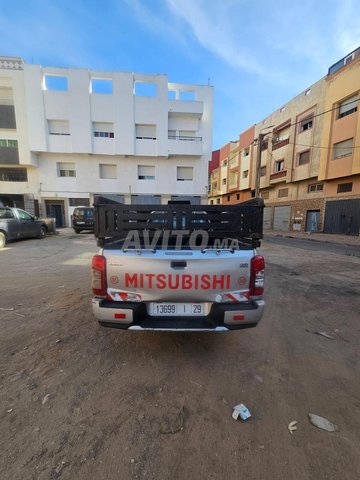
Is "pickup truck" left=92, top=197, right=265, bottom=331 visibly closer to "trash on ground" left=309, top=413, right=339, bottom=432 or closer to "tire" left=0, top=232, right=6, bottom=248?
"trash on ground" left=309, top=413, right=339, bottom=432

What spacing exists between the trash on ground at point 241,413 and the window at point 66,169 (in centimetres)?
2417

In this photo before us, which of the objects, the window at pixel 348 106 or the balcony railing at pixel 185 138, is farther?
the balcony railing at pixel 185 138

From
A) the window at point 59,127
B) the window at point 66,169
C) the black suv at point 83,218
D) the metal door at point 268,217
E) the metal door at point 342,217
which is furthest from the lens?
the metal door at point 268,217

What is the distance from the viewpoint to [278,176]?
2431cm

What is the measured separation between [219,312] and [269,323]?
1.69 meters

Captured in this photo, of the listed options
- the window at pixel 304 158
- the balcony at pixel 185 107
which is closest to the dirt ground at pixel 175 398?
the window at pixel 304 158

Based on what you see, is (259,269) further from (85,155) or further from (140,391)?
(85,155)

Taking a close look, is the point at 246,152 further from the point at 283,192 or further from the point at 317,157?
the point at 317,157

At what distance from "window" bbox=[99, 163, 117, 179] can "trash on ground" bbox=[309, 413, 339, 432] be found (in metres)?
23.3

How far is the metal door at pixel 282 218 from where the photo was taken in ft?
77.6

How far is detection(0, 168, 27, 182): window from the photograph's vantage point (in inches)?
873

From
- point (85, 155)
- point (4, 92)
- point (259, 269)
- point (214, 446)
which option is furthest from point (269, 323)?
point (4, 92)

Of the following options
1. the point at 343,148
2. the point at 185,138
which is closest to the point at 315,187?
the point at 343,148

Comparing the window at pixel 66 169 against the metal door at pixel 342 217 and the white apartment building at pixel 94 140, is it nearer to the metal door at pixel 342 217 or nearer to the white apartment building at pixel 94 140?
the white apartment building at pixel 94 140
